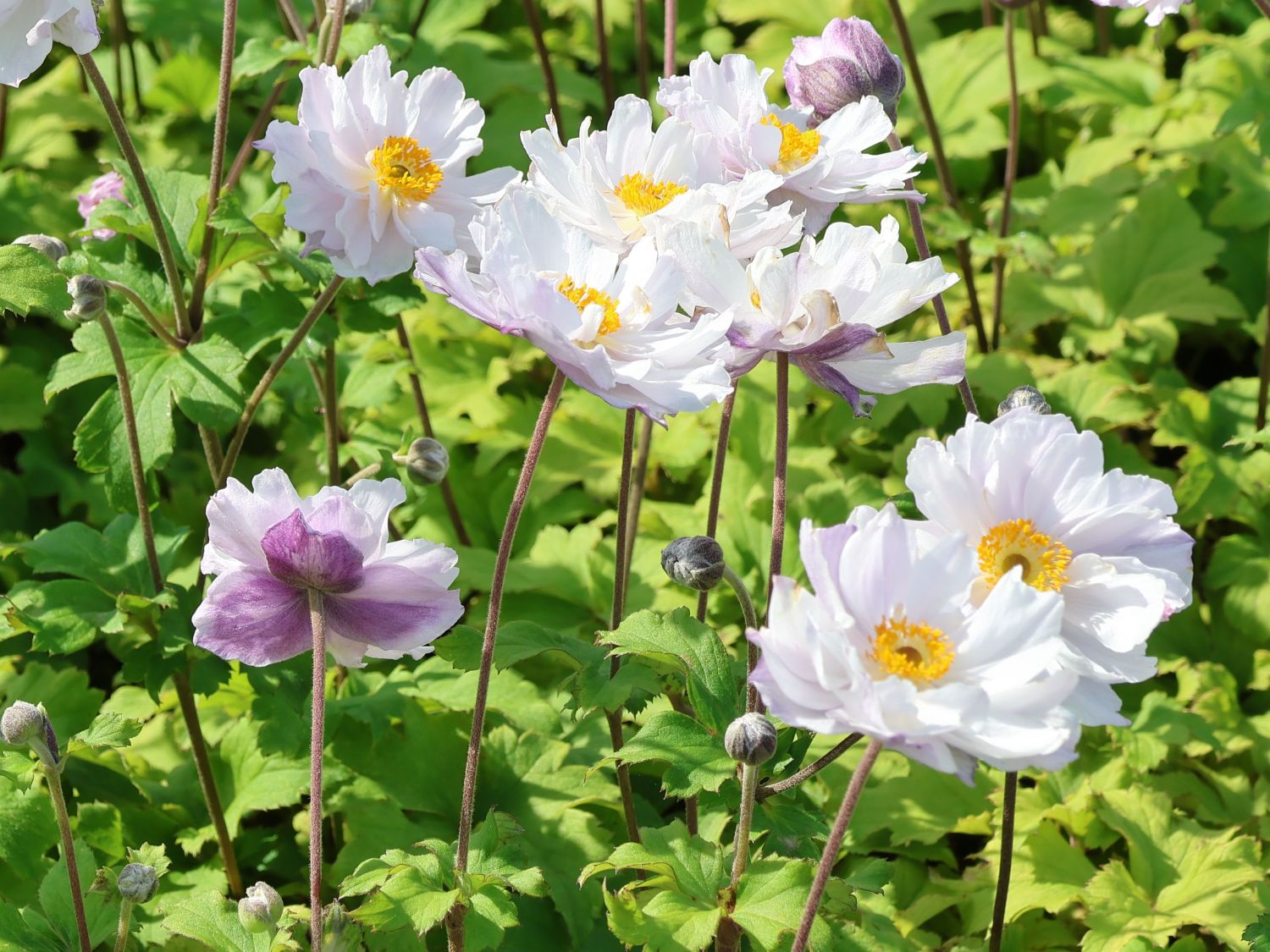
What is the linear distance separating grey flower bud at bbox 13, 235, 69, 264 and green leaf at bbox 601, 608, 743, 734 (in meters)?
1.22

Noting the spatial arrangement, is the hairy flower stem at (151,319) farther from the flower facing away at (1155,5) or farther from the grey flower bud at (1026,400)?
the flower facing away at (1155,5)

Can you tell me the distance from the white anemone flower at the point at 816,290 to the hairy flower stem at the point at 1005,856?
0.74 metres

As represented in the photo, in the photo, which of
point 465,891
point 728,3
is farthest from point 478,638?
point 728,3

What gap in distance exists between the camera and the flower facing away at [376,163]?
6.82ft

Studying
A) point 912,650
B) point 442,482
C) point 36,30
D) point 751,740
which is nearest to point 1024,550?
point 912,650

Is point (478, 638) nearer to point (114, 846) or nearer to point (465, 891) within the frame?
point (465, 891)

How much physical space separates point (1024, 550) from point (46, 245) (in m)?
1.75

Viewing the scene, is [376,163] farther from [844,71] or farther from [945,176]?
[945,176]

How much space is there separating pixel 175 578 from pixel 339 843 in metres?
0.82

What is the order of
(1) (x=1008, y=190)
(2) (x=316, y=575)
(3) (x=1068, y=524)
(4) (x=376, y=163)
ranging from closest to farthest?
(3) (x=1068, y=524)
(2) (x=316, y=575)
(4) (x=376, y=163)
(1) (x=1008, y=190)

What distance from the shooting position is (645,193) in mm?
1891

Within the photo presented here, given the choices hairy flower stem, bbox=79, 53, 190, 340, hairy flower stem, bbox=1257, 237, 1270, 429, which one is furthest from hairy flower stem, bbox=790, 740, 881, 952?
hairy flower stem, bbox=1257, 237, 1270, 429

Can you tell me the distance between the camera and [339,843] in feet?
9.14

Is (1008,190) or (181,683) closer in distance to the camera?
(181,683)
